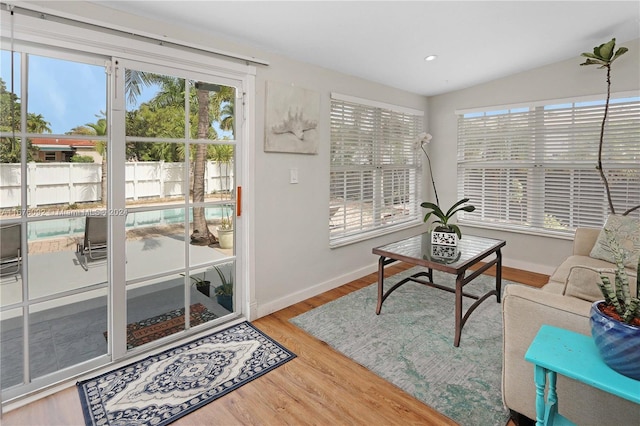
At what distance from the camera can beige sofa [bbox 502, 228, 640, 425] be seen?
138 cm

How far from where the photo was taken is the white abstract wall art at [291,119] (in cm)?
281

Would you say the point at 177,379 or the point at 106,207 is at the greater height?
the point at 106,207

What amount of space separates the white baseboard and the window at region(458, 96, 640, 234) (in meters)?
1.80

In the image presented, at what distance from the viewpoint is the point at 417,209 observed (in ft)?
16.0

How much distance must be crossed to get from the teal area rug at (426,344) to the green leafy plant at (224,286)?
0.58 m

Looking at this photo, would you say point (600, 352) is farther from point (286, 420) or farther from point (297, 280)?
point (297, 280)

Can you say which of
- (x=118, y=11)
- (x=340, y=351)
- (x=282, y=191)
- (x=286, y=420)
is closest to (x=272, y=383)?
(x=286, y=420)

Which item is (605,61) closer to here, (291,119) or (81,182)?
(291,119)

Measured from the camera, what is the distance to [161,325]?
2422mm

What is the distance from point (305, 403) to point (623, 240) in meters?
2.77

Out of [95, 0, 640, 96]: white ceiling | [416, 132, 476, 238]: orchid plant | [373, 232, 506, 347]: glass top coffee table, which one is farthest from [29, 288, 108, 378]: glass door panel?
[416, 132, 476, 238]: orchid plant

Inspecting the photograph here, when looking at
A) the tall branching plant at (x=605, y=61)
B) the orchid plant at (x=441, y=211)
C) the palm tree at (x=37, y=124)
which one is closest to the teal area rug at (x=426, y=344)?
the orchid plant at (x=441, y=211)

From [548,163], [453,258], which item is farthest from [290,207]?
[548,163]

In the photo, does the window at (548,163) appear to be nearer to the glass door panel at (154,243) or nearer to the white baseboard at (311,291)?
the white baseboard at (311,291)
